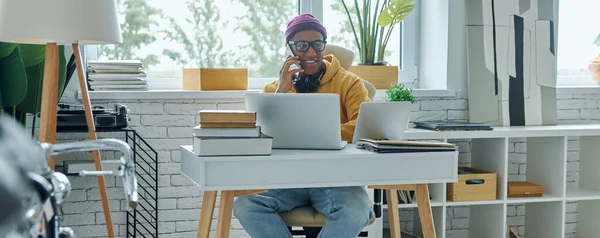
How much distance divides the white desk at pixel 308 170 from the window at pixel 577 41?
2255mm

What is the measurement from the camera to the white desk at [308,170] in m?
2.12

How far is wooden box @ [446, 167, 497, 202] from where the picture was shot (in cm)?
349

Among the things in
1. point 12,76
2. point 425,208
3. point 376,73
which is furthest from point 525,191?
point 12,76

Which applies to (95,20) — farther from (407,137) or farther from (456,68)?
(456,68)

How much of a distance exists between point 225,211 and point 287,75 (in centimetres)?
72

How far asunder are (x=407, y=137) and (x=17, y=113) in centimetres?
171

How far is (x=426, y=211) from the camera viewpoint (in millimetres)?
2469

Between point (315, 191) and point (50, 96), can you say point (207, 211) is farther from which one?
point (50, 96)

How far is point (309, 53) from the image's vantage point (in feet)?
9.45

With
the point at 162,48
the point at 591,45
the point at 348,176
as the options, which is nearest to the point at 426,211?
the point at 348,176

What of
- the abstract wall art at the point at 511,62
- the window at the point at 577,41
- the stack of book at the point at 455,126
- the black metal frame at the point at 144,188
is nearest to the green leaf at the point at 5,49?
the black metal frame at the point at 144,188

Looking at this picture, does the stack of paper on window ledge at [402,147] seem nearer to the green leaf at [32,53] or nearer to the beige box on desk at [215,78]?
the green leaf at [32,53]

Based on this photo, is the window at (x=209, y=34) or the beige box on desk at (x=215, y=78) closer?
the beige box on desk at (x=215, y=78)

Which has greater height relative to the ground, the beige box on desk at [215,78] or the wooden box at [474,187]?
the beige box on desk at [215,78]
